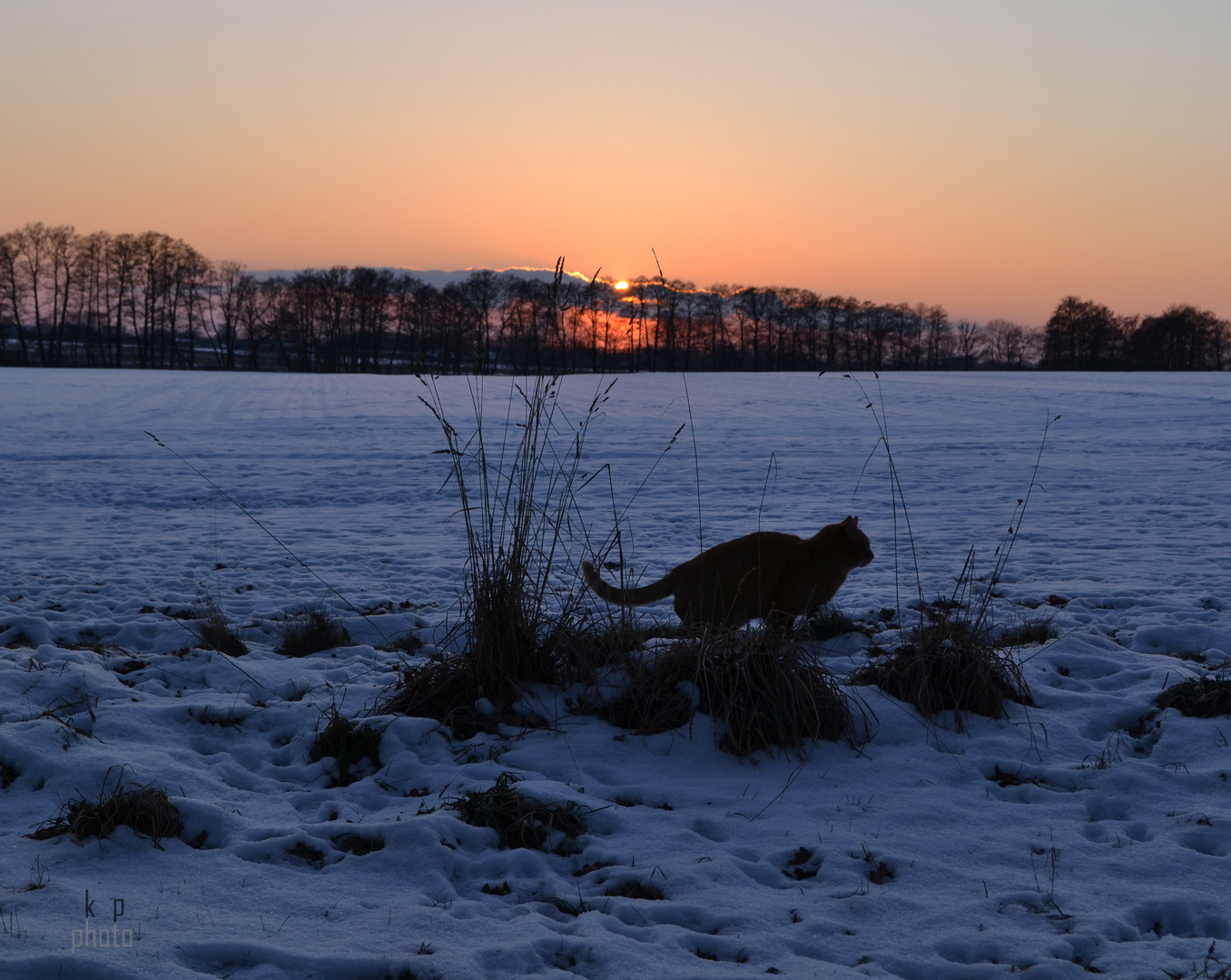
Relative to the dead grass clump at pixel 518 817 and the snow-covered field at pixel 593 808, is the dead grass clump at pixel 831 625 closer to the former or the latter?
the snow-covered field at pixel 593 808

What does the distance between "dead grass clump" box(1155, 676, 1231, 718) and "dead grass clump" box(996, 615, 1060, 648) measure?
0.84 metres

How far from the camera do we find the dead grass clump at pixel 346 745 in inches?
124

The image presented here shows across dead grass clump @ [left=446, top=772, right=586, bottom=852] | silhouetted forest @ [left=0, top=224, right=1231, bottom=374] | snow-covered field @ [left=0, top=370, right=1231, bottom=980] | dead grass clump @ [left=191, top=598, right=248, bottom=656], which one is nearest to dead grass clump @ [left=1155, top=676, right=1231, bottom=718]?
snow-covered field @ [left=0, top=370, right=1231, bottom=980]

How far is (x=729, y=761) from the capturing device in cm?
319

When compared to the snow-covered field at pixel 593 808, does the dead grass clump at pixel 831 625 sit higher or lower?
higher

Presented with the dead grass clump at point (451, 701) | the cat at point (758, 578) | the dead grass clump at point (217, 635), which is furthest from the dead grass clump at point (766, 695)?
the dead grass clump at point (217, 635)

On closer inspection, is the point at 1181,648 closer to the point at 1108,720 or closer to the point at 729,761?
the point at 1108,720

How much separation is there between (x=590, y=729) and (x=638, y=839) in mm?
784

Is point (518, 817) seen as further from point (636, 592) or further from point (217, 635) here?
point (217, 635)

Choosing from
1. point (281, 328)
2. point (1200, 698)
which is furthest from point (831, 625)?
point (281, 328)

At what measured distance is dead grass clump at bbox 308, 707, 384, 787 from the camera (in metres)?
3.15

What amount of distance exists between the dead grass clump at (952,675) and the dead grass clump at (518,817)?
1.64 metres

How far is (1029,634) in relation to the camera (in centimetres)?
449

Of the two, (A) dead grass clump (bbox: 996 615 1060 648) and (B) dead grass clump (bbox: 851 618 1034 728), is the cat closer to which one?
(B) dead grass clump (bbox: 851 618 1034 728)
